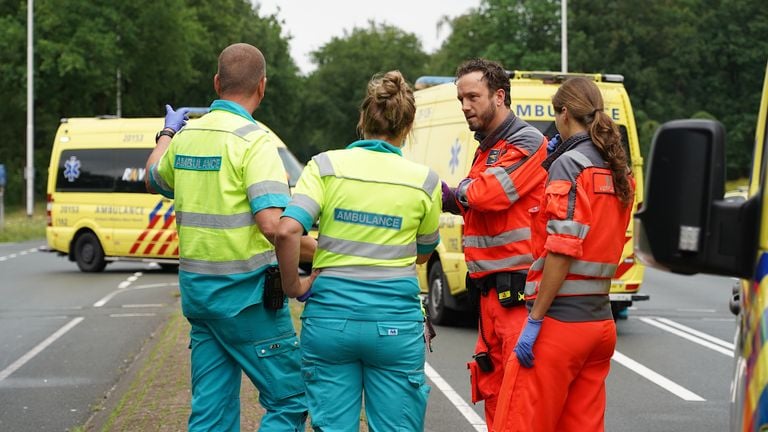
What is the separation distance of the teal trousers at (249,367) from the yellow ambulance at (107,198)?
16.9 meters

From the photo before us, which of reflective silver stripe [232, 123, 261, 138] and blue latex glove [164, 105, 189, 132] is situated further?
blue latex glove [164, 105, 189, 132]

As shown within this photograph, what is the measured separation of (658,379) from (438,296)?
12.2 feet

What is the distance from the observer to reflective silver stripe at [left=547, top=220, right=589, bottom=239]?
15.5 ft

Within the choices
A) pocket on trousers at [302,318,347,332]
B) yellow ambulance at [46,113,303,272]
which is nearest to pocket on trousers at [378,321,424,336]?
pocket on trousers at [302,318,347,332]

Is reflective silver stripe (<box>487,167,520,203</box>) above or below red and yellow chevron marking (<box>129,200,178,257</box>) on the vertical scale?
above

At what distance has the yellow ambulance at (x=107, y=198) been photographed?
73.6 ft

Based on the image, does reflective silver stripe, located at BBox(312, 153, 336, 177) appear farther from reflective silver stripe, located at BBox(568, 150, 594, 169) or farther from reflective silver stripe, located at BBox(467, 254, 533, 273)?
reflective silver stripe, located at BBox(467, 254, 533, 273)

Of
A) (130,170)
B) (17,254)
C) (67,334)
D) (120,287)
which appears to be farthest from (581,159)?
(17,254)

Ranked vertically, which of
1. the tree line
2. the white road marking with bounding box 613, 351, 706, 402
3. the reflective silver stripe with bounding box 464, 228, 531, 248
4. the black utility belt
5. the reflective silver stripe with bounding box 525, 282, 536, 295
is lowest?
the white road marking with bounding box 613, 351, 706, 402

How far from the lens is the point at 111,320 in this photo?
1473cm

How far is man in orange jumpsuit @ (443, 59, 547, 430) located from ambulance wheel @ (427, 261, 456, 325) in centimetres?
741

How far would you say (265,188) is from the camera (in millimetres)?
5121

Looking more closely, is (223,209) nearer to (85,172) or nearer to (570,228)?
(570,228)

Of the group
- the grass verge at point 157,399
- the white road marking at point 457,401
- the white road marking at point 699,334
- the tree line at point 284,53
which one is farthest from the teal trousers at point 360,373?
the tree line at point 284,53
